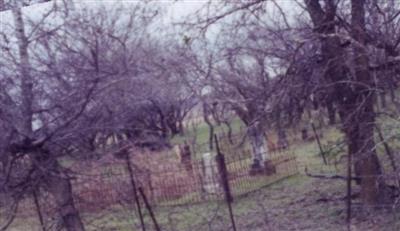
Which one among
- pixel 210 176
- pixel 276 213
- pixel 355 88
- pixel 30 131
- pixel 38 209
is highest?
pixel 30 131

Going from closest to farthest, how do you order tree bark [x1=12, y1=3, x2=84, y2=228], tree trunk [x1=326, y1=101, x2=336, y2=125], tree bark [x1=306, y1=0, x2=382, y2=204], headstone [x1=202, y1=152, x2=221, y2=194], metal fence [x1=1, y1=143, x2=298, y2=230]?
tree bark [x1=12, y1=3, x2=84, y2=228], metal fence [x1=1, y1=143, x2=298, y2=230], tree bark [x1=306, y1=0, x2=382, y2=204], tree trunk [x1=326, y1=101, x2=336, y2=125], headstone [x1=202, y1=152, x2=221, y2=194]

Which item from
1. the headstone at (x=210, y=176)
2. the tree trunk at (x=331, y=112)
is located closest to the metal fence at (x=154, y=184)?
the headstone at (x=210, y=176)

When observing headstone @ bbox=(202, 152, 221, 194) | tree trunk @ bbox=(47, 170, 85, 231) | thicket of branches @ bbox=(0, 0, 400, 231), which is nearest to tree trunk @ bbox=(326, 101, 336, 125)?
thicket of branches @ bbox=(0, 0, 400, 231)

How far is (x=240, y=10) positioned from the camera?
965 cm

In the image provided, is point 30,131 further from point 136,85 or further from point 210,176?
point 210,176

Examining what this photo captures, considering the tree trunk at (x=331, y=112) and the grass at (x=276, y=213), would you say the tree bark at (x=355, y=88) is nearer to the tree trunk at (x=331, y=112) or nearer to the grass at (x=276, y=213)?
the tree trunk at (x=331, y=112)

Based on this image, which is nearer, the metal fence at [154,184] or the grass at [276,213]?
the metal fence at [154,184]

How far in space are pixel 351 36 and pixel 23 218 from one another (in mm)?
5334

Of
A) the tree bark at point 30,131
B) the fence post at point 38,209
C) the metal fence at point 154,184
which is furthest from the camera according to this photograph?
the metal fence at point 154,184

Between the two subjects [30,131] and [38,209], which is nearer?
[30,131]

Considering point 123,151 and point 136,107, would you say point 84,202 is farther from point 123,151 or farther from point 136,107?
point 136,107

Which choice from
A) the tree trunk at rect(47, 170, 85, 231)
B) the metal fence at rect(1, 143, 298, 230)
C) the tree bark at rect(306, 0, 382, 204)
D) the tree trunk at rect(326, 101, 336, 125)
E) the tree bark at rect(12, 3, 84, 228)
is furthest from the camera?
the tree trunk at rect(326, 101, 336, 125)

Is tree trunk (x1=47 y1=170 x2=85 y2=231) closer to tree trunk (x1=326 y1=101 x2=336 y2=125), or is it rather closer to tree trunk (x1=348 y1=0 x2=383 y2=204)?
tree trunk (x1=348 y1=0 x2=383 y2=204)

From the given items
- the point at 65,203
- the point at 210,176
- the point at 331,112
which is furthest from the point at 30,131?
the point at 210,176
